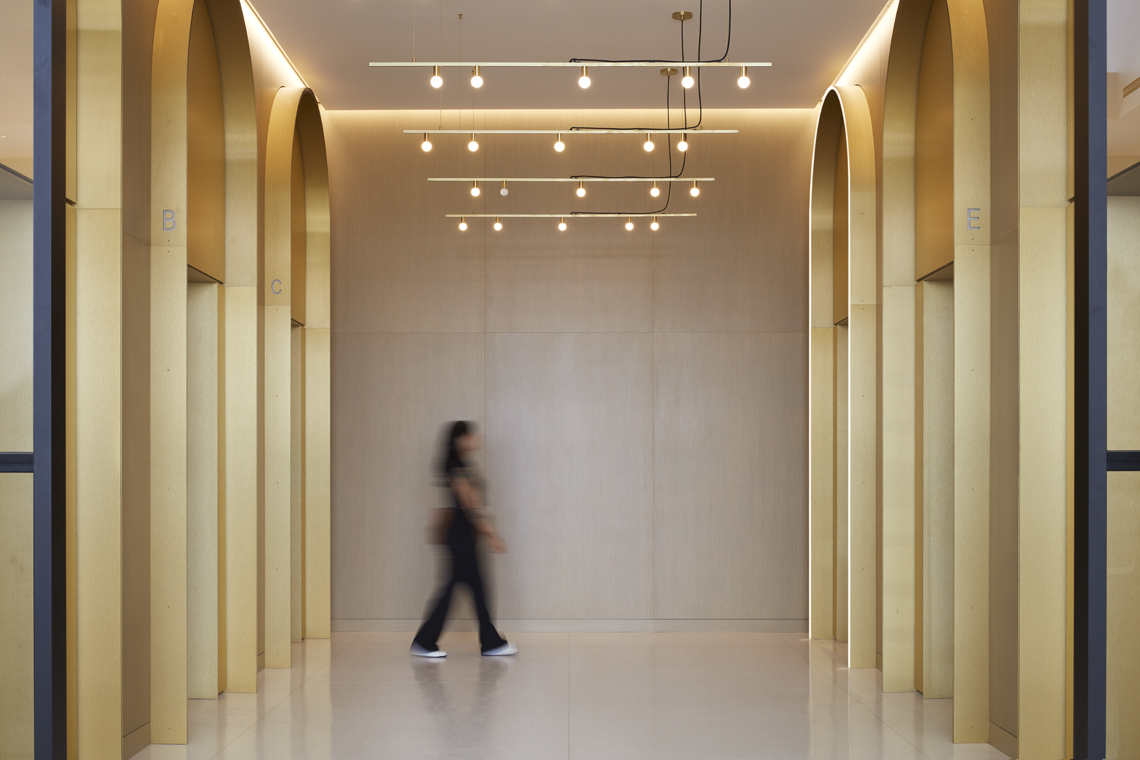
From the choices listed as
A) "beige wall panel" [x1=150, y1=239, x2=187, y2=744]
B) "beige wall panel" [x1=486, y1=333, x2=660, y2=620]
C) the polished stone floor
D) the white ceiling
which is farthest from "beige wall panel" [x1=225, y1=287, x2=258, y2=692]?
"beige wall panel" [x1=486, y1=333, x2=660, y2=620]

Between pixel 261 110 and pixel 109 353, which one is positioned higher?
pixel 261 110

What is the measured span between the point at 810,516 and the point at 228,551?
15.1 feet

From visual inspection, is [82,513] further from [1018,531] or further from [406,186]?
[406,186]

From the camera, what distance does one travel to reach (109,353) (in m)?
4.39

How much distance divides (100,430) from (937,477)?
15.4ft

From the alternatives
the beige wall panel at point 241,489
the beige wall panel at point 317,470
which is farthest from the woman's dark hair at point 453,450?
the beige wall panel at point 241,489

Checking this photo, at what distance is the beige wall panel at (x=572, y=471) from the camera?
27.5 ft

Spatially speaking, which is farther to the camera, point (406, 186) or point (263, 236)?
point (406, 186)

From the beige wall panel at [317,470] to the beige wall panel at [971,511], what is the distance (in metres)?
4.86

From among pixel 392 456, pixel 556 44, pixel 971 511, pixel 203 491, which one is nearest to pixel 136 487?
pixel 203 491

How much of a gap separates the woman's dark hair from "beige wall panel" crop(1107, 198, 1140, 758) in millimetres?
4532

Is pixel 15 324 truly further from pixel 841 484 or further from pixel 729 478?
pixel 841 484

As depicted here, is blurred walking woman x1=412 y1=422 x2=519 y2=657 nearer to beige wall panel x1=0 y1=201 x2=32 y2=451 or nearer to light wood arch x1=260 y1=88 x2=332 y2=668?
light wood arch x1=260 y1=88 x2=332 y2=668

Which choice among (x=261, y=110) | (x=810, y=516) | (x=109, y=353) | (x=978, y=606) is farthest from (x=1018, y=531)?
(x=261, y=110)
